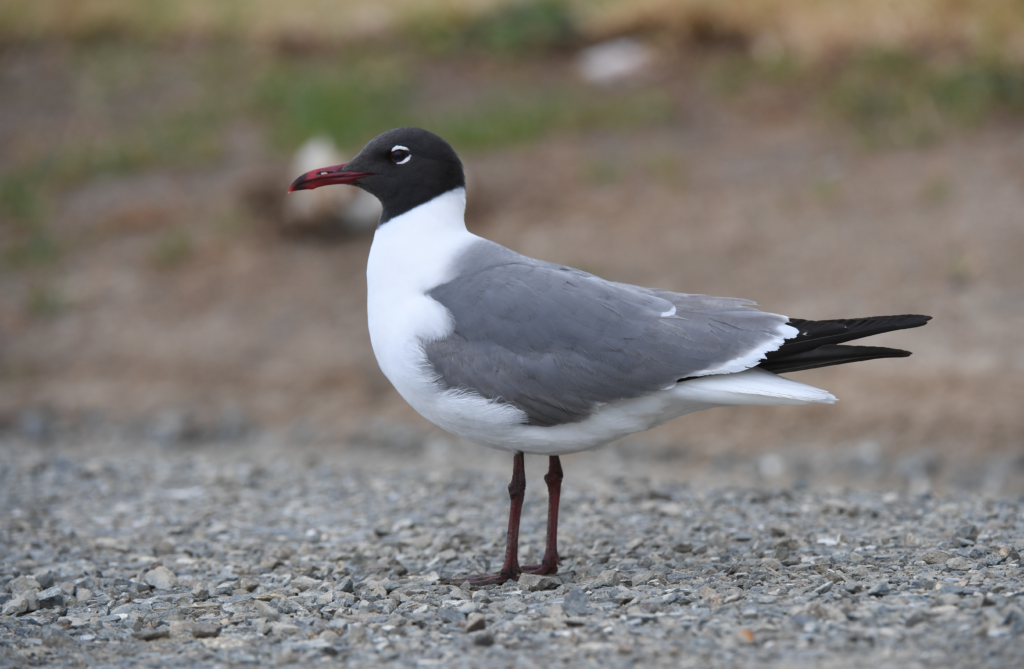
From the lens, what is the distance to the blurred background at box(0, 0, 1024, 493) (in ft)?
28.5

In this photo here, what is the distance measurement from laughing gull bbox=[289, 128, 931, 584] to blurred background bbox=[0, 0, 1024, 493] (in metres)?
3.86

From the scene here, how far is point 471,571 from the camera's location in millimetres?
4910

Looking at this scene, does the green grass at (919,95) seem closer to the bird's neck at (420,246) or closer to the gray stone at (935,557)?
the gray stone at (935,557)

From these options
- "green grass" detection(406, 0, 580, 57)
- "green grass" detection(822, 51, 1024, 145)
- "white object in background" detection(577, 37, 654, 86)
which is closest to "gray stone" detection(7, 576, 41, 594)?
"green grass" detection(822, 51, 1024, 145)

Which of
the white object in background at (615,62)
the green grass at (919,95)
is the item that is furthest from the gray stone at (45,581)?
the white object in background at (615,62)

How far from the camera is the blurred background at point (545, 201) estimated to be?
342 inches

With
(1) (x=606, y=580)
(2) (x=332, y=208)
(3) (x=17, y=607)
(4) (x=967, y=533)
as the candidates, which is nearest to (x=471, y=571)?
(1) (x=606, y=580)

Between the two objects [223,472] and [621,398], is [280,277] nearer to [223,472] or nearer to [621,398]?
[223,472]

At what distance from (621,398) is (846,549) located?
1.41 m

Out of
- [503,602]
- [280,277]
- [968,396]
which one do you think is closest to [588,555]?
[503,602]

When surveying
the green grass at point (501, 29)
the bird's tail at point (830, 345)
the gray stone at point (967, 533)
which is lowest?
the gray stone at point (967, 533)

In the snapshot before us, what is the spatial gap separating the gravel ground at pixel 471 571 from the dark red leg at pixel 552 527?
0.26 ft

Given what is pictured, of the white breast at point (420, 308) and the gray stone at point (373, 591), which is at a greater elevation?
the white breast at point (420, 308)

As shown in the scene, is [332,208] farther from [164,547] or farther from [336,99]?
[164,547]
